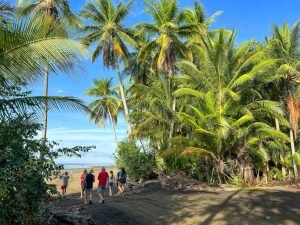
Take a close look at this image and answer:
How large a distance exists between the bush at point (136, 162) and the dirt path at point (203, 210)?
9.83m

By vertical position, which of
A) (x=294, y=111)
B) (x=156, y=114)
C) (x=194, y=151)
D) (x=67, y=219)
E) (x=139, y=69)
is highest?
(x=139, y=69)

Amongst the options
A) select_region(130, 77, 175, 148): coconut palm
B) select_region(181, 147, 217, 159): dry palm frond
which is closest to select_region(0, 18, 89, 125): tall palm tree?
select_region(181, 147, 217, 159): dry palm frond

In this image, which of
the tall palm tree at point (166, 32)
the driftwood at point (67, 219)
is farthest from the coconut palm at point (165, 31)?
the driftwood at point (67, 219)

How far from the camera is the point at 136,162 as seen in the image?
96.5 feet

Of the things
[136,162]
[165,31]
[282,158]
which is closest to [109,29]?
[165,31]

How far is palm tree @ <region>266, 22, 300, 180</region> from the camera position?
2489cm

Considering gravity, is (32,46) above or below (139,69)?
below

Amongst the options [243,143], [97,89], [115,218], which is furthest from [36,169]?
[97,89]

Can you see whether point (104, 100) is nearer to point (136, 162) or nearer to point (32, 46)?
point (136, 162)

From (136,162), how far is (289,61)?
1275 centimetres

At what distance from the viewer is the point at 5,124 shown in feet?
26.0

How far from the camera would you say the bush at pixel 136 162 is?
1147 inches

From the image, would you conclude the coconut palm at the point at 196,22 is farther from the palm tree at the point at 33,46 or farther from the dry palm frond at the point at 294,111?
the palm tree at the point at 33,46

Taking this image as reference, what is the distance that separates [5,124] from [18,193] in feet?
4.72
